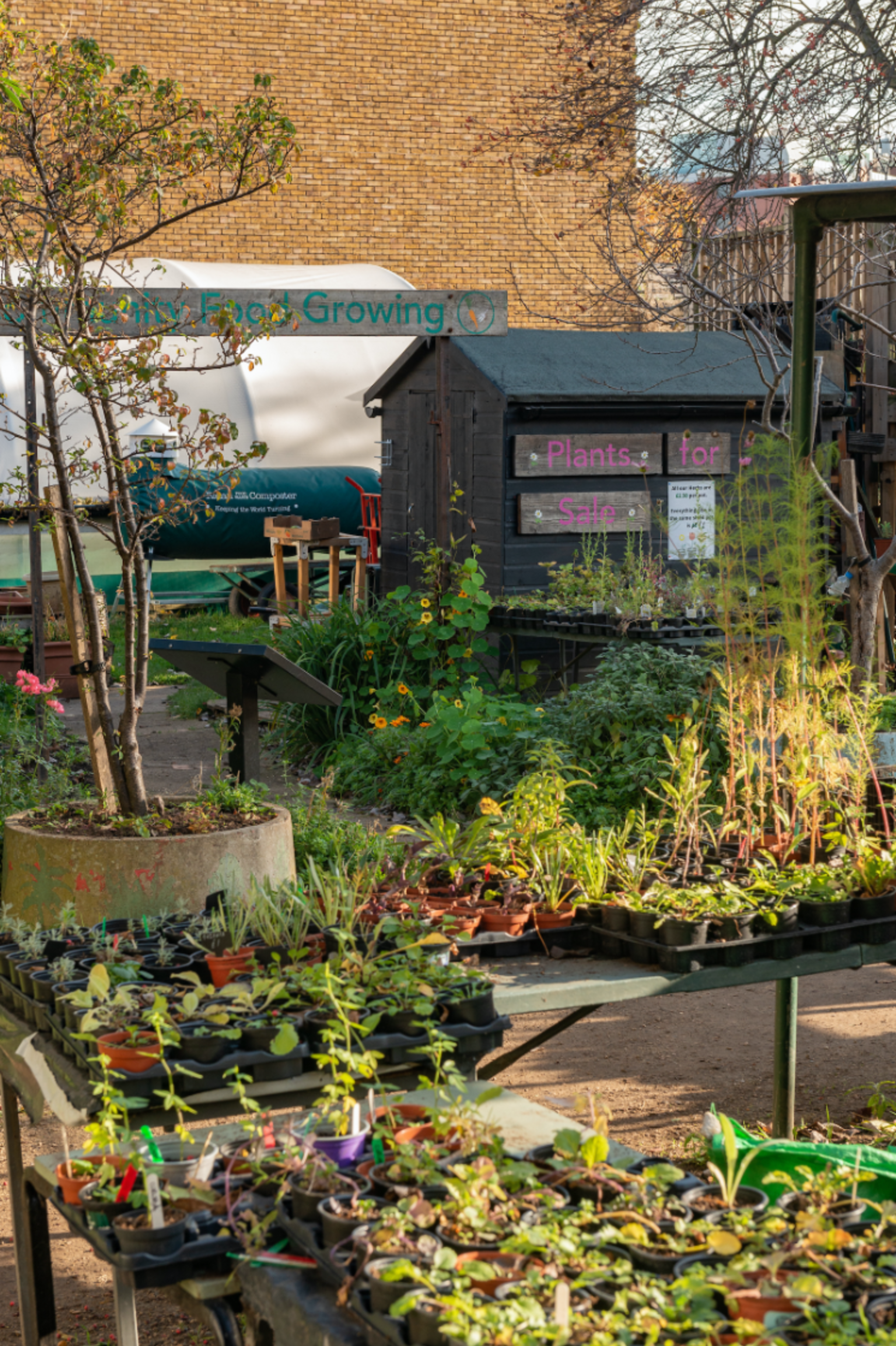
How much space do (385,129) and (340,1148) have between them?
20.1 meters

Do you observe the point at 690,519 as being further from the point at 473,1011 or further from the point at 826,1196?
the point at 826,1196

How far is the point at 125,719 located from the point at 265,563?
38.0ft

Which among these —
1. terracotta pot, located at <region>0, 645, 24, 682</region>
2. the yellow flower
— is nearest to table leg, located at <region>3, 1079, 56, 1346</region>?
the yellow flower

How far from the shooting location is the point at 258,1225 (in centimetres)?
212

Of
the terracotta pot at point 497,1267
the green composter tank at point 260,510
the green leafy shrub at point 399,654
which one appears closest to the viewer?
the terracotta pot at point 497,1267

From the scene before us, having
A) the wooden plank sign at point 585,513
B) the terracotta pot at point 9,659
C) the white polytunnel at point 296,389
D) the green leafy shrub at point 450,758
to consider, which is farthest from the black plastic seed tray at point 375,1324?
the white polytunnel at point 296,389

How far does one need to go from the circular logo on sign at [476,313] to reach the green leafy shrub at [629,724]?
2299 millimetres

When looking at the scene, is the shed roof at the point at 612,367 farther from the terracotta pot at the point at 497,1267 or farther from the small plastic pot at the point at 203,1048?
the terracotta pot at the point at 497,1267

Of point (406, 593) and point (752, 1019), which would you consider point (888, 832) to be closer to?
point (752, 1019)

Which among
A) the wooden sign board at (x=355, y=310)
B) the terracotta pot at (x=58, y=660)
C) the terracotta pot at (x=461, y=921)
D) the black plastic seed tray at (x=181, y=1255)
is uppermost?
the wooden sign board at (x=355, y=310)

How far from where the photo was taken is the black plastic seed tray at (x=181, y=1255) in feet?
6.82

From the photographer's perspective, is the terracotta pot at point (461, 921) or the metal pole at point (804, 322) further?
the metal pole at point (804, 322)

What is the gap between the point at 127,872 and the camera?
391 centimetres

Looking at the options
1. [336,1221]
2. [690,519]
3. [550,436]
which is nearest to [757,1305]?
[336,1221]
